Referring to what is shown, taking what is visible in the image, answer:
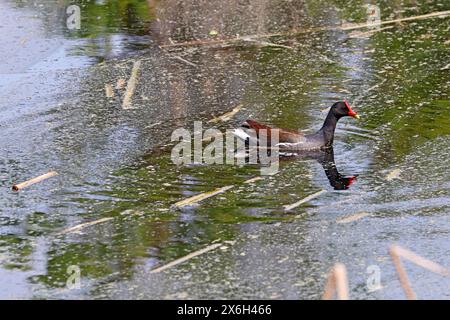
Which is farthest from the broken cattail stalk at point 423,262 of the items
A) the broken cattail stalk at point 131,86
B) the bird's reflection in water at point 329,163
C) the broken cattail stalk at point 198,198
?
the broken cattail stalk at point 131,86

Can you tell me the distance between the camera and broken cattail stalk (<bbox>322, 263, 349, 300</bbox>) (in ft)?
25.4

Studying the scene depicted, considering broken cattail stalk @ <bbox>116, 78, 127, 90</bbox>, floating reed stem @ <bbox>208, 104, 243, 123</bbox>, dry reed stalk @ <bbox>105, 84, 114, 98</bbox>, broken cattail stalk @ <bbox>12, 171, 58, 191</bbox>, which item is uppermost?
broken cattail stalk @ <bbox>116, 78, 127, 90</bbox>

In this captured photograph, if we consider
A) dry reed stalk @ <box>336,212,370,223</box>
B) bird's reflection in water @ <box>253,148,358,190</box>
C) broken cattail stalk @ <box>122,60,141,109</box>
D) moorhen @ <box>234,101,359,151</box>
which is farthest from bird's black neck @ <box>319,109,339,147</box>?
broken cattail stalk @ <box>122,60,141,109</box>

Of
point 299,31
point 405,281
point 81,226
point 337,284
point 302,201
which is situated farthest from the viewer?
point 299,31

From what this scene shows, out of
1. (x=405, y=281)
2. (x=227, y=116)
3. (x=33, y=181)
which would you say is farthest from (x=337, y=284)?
(x=227, y=116)

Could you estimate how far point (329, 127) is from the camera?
1159 cm

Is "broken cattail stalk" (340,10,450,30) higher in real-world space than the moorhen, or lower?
higher

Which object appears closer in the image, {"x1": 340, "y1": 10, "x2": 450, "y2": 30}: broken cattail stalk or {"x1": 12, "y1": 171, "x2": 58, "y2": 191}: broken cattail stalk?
{"x1": 12, "y1": 171, "x2": 58, "y2": 191}: broken cattail stalk

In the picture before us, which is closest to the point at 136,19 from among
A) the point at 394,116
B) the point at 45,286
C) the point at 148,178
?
the point at 394,116

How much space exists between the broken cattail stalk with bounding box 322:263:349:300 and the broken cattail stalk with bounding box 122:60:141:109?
5.13 meters

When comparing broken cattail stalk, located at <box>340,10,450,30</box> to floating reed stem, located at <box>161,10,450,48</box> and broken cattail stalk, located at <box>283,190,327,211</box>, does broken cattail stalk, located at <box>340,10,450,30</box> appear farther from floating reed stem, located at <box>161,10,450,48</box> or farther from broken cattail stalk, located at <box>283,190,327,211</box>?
broken cattail stalk, located at <box>283,190,327,211</box>

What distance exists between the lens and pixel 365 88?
13.5m

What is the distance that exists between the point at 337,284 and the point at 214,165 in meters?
3.18

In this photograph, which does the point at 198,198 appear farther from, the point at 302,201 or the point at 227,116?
the point at 227,116
